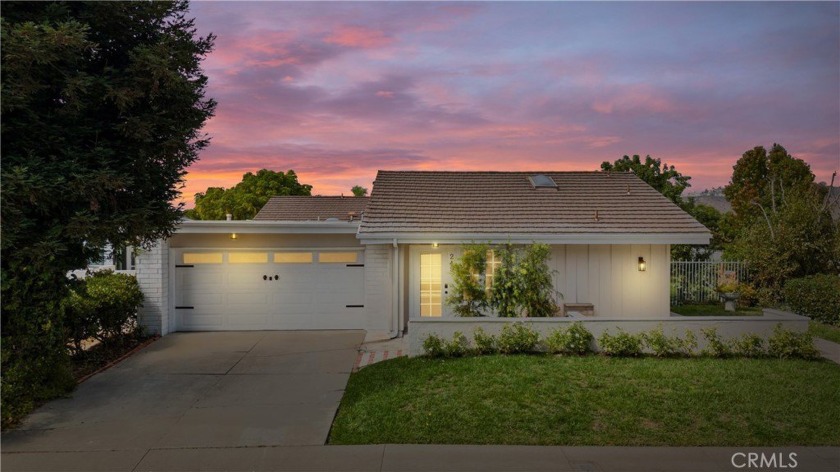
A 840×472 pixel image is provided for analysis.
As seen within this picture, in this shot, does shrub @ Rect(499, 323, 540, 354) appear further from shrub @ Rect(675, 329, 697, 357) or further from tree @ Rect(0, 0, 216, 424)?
tree @ Rect(0, 0, 216, 424)

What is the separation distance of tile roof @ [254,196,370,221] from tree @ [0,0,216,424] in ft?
43.8

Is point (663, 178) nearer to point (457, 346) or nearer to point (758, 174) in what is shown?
point (758, 174)

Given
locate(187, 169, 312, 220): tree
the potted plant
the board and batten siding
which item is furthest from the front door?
locate(187, 169, 312, 220): tree

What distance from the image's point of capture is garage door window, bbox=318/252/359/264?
12.8 meters

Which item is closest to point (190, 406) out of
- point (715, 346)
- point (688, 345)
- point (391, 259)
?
point (391, 259)

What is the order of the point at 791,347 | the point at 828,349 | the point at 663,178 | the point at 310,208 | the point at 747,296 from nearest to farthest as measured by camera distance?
the point at 791,347 < the point at 828,349 < the point at 747,296 < the point at 310,208 < the point at 663,178

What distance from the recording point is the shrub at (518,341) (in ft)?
30.4

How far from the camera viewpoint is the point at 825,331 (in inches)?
466

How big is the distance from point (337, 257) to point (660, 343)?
730 cm

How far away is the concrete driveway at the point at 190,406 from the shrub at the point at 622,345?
14.8 feet

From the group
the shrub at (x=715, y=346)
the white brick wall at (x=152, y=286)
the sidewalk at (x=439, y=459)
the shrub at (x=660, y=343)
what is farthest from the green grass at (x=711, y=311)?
the white brick wall at (x=152, y=286)

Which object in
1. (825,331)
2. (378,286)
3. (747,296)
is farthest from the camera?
(747,296)

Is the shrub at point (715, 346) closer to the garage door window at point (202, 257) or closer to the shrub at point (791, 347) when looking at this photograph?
the shrub at point (791, 347)

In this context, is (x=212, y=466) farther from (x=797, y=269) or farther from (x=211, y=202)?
(x=211, y=202)
